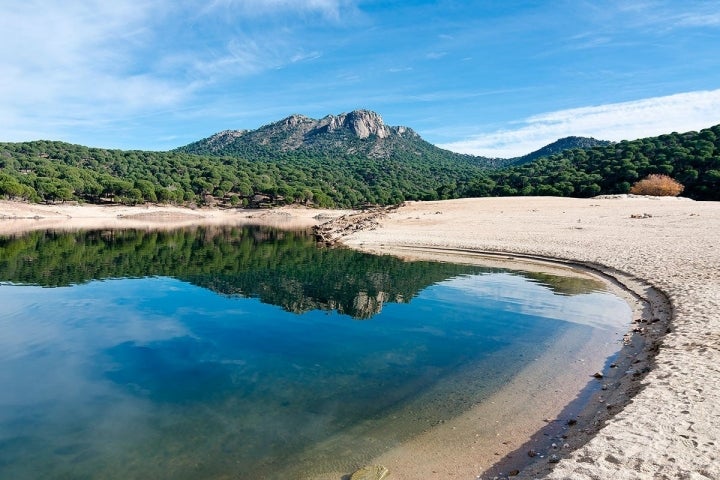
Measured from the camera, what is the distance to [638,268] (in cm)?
2428

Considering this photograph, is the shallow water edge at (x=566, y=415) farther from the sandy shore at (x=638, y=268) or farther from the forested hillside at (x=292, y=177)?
the forested hillside at (x=292, y=177)

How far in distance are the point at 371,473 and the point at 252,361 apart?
6.71 m

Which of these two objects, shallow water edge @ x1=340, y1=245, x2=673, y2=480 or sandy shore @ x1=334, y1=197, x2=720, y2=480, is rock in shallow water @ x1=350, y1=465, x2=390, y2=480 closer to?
shallow water edge @ x1=340, y1=245, x2=673, y2=480

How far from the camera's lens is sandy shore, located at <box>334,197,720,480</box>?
6719 mm

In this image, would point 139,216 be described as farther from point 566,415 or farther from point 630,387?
point 630,387

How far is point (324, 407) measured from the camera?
1034 centimetres

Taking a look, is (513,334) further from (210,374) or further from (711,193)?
(711,193)

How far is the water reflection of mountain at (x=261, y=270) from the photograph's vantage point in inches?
910

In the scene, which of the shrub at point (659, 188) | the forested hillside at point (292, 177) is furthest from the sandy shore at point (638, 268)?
the forested hillside at point (292, 177)

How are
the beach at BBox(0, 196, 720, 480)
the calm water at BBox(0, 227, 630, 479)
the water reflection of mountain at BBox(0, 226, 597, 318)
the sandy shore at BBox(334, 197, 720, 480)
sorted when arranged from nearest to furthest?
the sandy shore at BBox(334, 197, 720, 480)
the beach at BBox(0, 196, 720, 480)
the calm water at BBox(0, 227, 630, 479)
the water reflection of mountain at BBox(0, 226, 597, 318)

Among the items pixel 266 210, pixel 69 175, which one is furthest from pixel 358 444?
pixel 69 175

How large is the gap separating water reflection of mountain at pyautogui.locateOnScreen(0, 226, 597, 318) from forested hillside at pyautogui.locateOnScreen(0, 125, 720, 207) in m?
65.7

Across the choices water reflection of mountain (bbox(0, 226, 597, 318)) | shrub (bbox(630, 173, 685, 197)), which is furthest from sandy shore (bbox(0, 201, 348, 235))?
shrub (bbox(630, 173, 685, 197))

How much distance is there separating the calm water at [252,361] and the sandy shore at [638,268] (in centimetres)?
197
